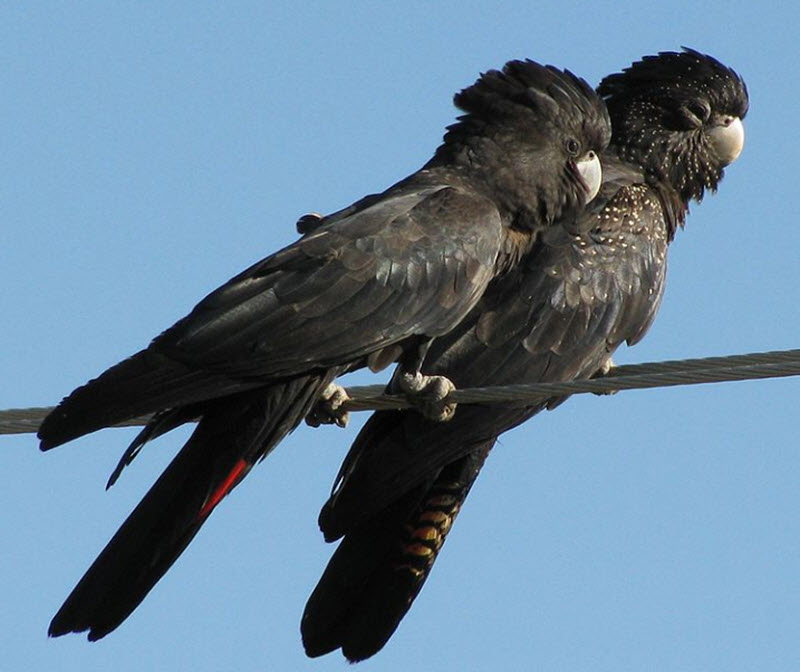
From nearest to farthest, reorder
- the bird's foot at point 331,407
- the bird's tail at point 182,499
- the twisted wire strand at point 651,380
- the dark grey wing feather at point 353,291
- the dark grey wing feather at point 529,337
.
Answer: the twisted wire strand at point 651,380, the bird's tail at point 182,499, the dark grey wing feather at point 353,291, the bird's foot at point 331,407, the dark grey wing feather at point 529,337

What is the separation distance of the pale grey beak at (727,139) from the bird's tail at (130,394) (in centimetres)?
305

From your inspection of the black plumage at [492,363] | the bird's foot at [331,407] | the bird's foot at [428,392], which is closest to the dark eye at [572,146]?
the black plumage at [492,363]

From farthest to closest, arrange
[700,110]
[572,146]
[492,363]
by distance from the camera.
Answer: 1. [700,110]
2. [572,146]
3. [492,363]

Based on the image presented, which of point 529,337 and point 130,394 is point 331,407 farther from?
point 529,337

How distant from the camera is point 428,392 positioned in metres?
7.01

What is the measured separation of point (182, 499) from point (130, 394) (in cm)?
49

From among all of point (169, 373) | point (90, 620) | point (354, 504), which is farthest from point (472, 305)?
point (90, 620)

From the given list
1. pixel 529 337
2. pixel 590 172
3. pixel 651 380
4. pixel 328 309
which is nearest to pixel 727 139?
pixel 590 172

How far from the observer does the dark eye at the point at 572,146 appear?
780 centimetres

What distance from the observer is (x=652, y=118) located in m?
8.61

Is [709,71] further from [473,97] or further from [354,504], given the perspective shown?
[354,504]

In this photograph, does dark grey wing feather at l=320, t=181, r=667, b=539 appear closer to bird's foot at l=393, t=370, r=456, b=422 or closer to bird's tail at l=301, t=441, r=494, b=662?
bird's foot at l=393, t=370, r=456, b=422

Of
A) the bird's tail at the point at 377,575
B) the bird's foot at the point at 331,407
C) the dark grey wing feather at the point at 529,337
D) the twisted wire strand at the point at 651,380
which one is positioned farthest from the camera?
the bird's tail at the point at 377,575

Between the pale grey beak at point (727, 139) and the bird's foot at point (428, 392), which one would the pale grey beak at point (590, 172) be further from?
the bird's foot at point (428, 392)
